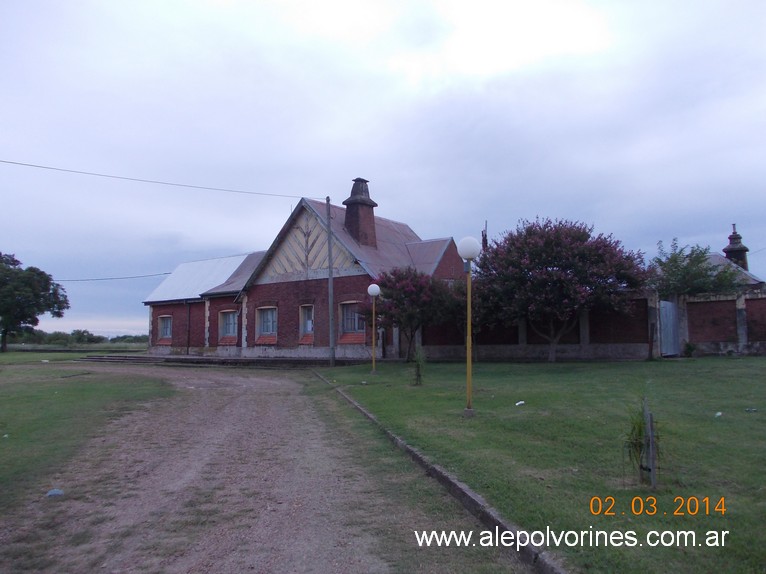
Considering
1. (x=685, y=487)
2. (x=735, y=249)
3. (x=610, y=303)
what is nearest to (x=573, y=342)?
(x=610, y=303)

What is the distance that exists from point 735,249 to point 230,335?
37357 mm

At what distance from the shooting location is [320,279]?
31.4 metres

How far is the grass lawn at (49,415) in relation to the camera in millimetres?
7230

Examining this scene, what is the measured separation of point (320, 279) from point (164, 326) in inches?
748

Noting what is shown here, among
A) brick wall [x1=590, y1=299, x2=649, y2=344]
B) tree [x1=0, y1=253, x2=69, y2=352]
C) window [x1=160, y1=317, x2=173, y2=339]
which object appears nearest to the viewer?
brick wall [x1=590, y1=299, x2=649, y2=344]

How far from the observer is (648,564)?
387 cm

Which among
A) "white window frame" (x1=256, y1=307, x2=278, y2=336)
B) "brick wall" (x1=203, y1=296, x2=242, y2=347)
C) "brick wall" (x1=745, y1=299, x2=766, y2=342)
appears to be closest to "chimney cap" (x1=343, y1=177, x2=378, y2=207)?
"white window frame" (x1=256, y1=307, x2=278, y2=336)

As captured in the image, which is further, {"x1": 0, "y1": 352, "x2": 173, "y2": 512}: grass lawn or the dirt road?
{"x1": 0, "y1": 352, "x2": 173, "y2": 512}: grass lawn

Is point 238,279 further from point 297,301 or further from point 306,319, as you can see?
point 306,319

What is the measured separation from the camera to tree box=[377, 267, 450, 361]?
2294 cm

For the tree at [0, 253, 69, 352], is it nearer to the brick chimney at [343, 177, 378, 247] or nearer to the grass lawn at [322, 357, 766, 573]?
the brick chimney at [343, 177, 378, 247]

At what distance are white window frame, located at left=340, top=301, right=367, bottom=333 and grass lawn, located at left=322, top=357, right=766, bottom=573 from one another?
15.3m

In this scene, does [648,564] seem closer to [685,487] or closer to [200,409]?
[685,487]

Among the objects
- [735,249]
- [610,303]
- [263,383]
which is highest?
[735,249]
